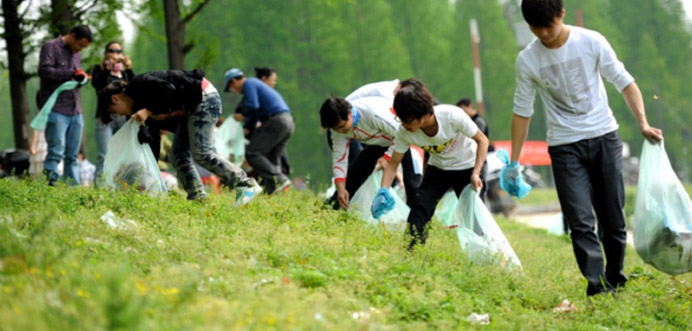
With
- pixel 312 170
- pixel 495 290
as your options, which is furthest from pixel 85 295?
pixel 312 170

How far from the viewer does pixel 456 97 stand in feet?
120

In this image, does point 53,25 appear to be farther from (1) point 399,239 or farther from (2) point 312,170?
(2) point 312,170

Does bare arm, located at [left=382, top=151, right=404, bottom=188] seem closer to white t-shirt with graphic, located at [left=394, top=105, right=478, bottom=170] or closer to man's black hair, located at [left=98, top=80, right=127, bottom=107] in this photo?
white t-shirt with graphic, located at [left=394, top=105, right=478, bottom=170]

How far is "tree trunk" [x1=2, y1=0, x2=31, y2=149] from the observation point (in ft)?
39.6

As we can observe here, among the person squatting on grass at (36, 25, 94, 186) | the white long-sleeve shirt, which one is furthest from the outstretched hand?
the person squatting on grass at (36, 25, 94, 186)

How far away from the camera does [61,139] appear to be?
877 centimetres

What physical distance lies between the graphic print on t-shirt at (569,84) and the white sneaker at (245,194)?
8.44 ft

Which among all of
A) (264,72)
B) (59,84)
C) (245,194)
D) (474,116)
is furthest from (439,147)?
(264,72)

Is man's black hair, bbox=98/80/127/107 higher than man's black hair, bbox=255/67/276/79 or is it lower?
higher

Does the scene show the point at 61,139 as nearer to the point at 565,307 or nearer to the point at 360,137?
the point at 360,137

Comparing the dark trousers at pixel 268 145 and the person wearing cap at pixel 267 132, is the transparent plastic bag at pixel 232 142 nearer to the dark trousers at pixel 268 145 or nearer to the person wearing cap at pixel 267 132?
the person wearing cap at pixel 267 132

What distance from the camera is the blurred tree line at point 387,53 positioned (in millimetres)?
34500

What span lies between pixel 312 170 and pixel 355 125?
1108 inches

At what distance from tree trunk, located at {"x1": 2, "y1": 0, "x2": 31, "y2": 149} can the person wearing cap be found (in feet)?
13.0
